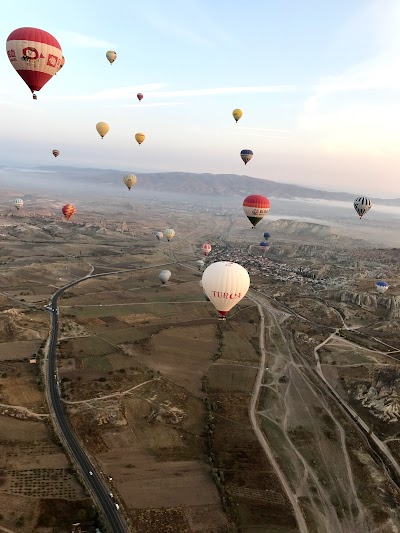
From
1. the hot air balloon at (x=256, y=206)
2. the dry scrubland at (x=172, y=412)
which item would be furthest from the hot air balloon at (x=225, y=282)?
the hot air balloon at (x=256, y=206)

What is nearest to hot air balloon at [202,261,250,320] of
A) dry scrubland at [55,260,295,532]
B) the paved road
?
dry scrubland at [55,260,295,532]

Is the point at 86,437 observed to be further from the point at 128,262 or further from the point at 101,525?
the point at 128,262

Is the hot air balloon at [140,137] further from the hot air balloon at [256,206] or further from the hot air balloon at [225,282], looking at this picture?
the hot air balloon at [225,282]

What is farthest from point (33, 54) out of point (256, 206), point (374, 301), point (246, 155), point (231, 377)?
point (374, 301)

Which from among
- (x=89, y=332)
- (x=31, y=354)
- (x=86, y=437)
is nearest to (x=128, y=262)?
(x=89, y=332)

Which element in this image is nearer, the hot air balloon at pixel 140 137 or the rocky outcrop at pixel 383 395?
the rocky outcrop at pixel 383 395

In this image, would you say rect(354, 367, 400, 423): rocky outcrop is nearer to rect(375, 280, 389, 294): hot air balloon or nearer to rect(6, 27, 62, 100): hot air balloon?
rect(375, 280, 389, 294): hot air balloon
